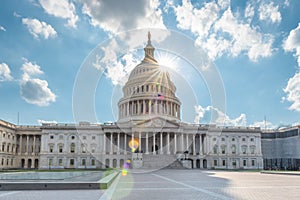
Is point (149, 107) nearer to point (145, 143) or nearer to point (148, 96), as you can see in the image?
point (148, 96)

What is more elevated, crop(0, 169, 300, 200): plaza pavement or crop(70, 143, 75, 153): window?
crop(70, 143, 75, 153): window

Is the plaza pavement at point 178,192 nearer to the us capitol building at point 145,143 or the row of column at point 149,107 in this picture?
the us capitol building at point 145,143

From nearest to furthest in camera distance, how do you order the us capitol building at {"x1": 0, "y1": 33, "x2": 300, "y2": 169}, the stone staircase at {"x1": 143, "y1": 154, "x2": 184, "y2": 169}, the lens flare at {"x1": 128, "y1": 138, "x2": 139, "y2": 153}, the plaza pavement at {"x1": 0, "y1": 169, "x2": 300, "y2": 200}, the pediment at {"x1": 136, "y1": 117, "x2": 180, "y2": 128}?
the plaza pavement at {"x1": 0, "y1": 169, "x2": 300, "y2": 200} < the stone staircase at {"x1": 143, "y1": 154, "x2": 184, "y2": 169} < the pediment at {"x1": 136, "y1": 117, "x2": 180, "y2": 128} < the us capitol building at {"x1": 0, "y1": 33, "x2": 300, "y2": 169} < the lens flare at {"x1": 128, "y1": 138, "x2": 139, "y2": 153}

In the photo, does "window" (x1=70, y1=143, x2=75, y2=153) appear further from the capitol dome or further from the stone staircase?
the stone staircase

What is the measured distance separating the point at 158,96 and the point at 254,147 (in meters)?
34.3

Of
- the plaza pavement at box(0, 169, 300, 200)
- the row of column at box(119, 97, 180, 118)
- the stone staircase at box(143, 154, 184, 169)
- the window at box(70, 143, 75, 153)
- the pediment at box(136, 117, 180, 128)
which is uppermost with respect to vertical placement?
the row of column at box(119, 97, 180, 118)

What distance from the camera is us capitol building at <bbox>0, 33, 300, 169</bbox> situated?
84.8 metres

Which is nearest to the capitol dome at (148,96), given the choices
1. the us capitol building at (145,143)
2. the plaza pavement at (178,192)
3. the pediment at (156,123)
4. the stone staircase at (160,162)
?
the us capitol building at (145,143)

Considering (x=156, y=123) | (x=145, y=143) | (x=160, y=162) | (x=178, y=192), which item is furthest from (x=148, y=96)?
(x=178, y=192)

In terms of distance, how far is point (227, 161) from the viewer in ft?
303

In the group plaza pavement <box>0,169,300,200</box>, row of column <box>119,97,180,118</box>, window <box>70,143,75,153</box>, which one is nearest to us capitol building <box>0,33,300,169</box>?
row of column <box>119,97,180,118</box>

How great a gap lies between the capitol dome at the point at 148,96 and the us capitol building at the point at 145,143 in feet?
1.08

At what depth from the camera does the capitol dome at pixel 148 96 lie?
9754 cm

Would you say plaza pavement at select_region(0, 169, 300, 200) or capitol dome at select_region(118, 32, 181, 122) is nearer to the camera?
plaza pavement at select_region(0, 169, 300, 200)
